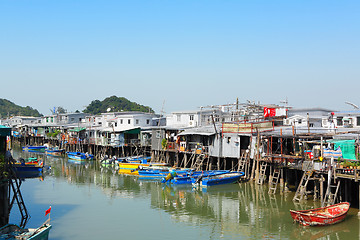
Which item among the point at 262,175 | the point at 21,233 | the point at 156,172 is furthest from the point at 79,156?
the point at 21,233

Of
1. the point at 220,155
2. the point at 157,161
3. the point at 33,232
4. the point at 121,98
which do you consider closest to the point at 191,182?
the point at 220,155

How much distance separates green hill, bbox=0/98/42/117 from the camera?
522 feet

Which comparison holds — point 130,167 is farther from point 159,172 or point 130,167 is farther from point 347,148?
point 347,148

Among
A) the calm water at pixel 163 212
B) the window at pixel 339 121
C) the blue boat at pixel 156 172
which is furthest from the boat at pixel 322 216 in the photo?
the blue boat at pixel 156 172

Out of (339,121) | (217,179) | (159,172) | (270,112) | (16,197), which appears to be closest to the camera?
(16,197)

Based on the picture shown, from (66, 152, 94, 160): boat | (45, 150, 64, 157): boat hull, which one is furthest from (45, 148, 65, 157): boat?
(66, 152, 94, 160): boat

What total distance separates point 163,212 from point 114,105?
366 feet

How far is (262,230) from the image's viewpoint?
75.6 ft

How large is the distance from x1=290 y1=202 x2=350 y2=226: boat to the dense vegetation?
331ft

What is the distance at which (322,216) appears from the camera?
73.4ft

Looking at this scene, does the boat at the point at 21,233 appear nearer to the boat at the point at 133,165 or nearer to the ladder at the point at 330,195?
the ladder at the point at 330,195

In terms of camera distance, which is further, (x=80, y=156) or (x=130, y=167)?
(x=80, y=156)

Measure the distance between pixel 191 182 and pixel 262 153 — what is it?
298 inches

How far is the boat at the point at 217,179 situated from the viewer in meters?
35.3
